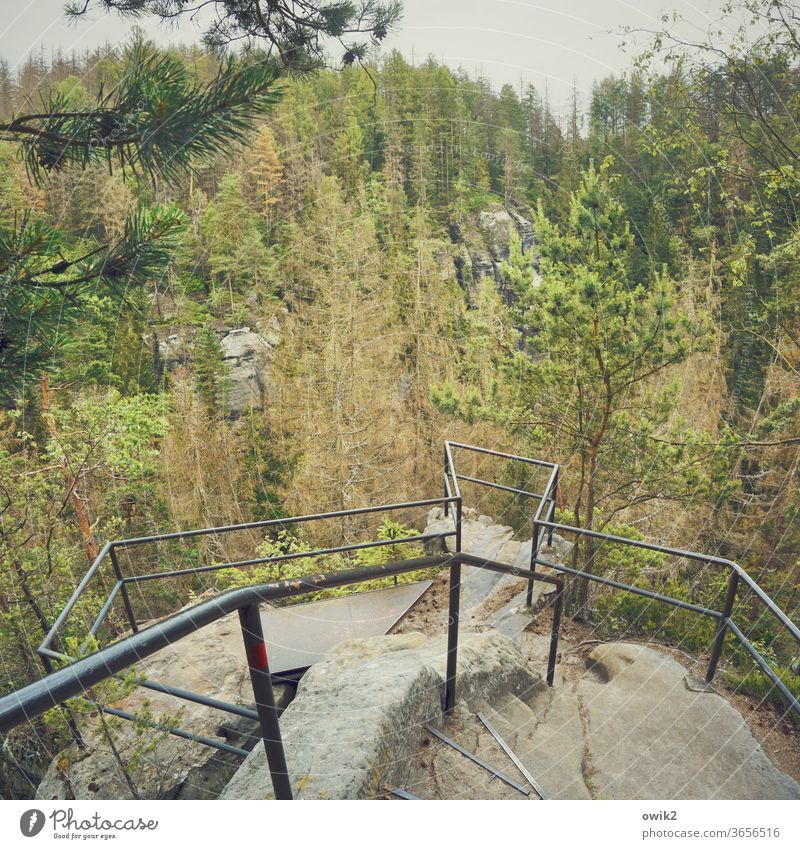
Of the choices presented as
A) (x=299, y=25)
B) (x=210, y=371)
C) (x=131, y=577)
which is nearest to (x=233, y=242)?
(x=299, y=25)

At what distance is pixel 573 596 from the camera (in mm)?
5191

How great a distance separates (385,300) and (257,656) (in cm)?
831

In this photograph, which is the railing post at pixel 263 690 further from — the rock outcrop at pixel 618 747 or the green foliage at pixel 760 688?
the green foliage at pixel 760 688

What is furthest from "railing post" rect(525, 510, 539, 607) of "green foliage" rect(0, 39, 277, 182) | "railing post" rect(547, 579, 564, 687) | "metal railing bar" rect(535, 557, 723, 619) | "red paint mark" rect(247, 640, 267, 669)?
"green foliage" rect(0, 39, 277, 182)

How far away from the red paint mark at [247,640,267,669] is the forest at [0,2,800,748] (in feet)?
4.49

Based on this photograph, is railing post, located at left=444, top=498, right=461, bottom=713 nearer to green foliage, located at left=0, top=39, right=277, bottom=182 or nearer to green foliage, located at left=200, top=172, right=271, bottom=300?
green foliage, located at left=0, top=39, right=277, bottom=182

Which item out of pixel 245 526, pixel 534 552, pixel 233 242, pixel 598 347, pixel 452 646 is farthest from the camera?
pixel 233 242

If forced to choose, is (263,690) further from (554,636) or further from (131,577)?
(554,636)

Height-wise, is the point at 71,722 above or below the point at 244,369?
below

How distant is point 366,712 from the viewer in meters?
1.38

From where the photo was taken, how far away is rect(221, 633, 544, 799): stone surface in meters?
1.21

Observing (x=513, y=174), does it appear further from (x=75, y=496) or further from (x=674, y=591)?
(x=75, y=496)

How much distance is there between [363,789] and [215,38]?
8.65ft

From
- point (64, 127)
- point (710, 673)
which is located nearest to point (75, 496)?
point (64, 127)
